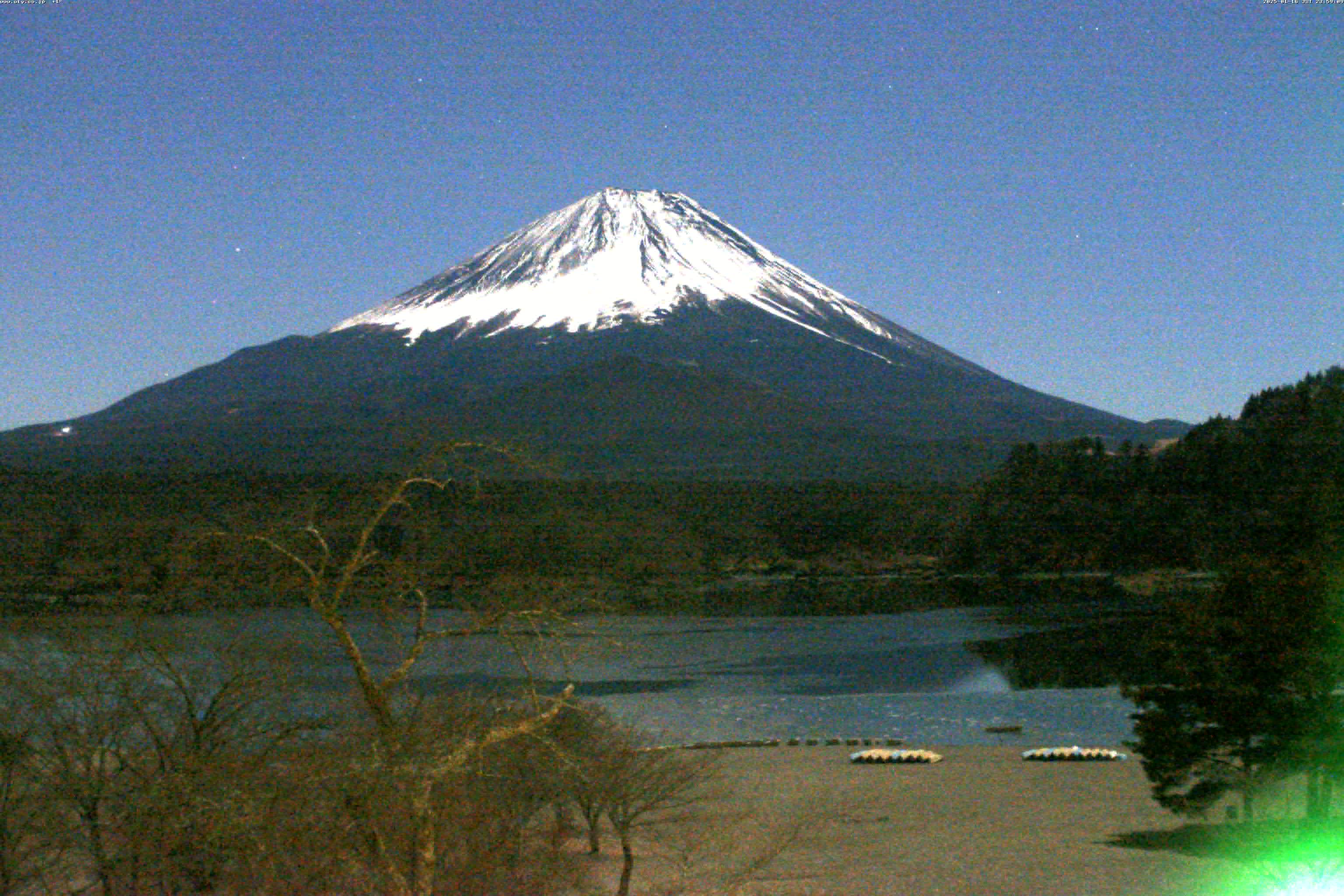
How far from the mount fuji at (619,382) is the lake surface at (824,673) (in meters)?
36.5

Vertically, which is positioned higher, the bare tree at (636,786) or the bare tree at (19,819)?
the bare tree at (19,819)

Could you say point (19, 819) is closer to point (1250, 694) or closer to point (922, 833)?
point (922, 833)

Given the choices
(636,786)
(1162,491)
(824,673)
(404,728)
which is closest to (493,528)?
(824,673)

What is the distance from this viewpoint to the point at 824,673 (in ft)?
117

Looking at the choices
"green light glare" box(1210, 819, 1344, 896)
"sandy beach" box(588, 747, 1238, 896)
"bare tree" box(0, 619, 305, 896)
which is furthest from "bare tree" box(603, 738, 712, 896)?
"green light glare" box(1210, 819, 1344, 896)

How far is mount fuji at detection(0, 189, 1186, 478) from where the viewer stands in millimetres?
100312

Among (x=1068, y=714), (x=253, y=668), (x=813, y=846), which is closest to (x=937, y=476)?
(x=1068, y=714)

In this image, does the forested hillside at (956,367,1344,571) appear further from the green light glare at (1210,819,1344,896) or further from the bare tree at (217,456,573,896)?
the bare tree at (217,456,573,896)

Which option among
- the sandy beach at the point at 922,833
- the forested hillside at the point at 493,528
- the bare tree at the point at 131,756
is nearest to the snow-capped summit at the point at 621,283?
the forested hillside at the point at 493,528

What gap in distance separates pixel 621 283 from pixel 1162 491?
109978 mm

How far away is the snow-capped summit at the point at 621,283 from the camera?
16250 cm

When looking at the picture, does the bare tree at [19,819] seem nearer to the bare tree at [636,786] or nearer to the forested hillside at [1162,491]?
the bare tree at [636,786]

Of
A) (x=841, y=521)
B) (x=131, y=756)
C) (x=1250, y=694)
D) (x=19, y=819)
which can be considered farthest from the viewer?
(x=841, y=521)

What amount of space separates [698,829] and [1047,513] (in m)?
56.7
